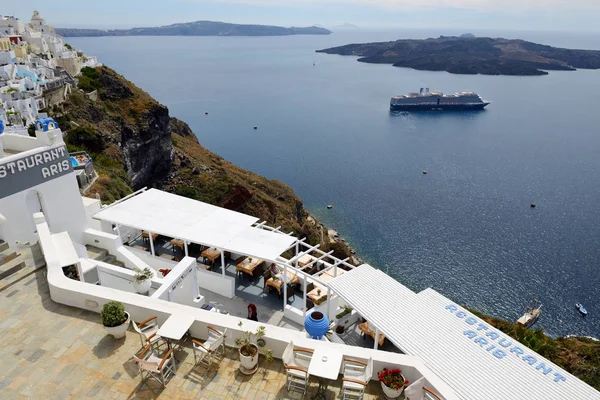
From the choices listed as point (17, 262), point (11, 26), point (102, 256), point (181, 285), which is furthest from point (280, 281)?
point (11, 26)

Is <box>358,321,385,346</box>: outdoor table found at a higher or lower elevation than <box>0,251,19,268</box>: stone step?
lower

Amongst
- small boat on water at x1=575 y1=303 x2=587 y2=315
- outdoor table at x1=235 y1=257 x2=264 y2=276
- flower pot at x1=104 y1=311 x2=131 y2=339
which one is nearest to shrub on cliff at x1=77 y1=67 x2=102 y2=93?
outdoor table at x1=235 y1=257 x2=264 y2=276

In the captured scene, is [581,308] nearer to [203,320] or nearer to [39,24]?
[203,320]

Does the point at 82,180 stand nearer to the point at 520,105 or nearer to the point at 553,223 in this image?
the point at 553,223

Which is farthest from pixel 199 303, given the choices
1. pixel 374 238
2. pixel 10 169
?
pixel 374 238

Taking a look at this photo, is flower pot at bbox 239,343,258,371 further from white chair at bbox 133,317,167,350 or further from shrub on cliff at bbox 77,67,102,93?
shrub on cliff at bbox 77,67,102,93

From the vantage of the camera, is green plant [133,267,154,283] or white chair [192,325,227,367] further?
green plant [133,267,154,283]

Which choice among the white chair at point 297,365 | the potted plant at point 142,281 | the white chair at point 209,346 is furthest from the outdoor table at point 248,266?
the white chair at point 297,365
